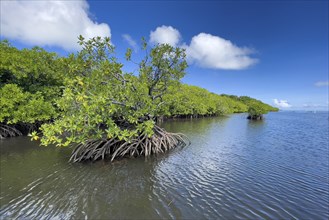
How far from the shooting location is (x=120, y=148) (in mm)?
11039

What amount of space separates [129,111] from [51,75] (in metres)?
12.8

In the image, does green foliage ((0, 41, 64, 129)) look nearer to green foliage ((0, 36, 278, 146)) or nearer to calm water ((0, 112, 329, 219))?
green foliage ((0, 36, 278, 146))

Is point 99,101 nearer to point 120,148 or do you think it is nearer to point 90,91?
point 90,91

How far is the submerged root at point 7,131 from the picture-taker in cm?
1658

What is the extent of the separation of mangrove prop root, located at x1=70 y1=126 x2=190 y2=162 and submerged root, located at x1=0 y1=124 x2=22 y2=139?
9.56m

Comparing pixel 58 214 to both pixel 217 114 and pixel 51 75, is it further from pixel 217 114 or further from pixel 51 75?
pixel 217 114

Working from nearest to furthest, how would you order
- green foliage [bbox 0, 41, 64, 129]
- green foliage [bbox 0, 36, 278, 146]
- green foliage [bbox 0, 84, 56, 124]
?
green foliage [bbox 0, 36, 278, 146]
green foliage [bbox 0, 84, 56, 124]
green foliage [bbox 0, 41, 64, 129]

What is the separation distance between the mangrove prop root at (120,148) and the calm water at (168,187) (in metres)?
0.64

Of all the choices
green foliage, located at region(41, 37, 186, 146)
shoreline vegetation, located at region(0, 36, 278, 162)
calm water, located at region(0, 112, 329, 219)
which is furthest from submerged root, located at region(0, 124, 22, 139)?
green foliage, located at region(41, 37, 186, 146)

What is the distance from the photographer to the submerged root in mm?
16581

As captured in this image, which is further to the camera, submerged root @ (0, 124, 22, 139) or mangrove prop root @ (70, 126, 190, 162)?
submerged root @ (0, 124, 22, 139)

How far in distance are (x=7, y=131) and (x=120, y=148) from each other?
41.9ft

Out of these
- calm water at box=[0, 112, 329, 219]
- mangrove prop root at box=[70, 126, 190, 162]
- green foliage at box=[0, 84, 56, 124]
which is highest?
green foliage at box=[0, 84, 56, 124]

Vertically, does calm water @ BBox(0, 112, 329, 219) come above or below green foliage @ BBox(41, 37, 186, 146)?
below
